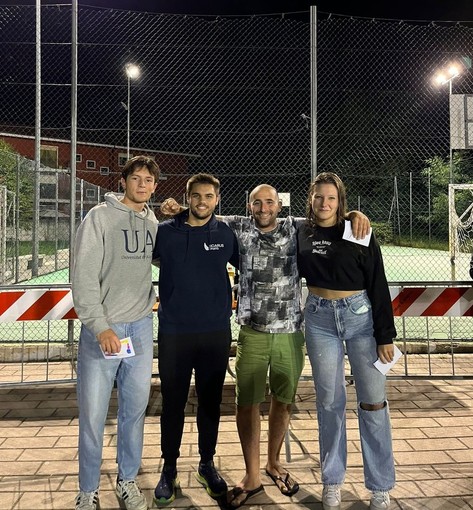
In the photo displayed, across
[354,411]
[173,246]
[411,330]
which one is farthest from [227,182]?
[173,246]

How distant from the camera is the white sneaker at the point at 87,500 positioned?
8.88 feet

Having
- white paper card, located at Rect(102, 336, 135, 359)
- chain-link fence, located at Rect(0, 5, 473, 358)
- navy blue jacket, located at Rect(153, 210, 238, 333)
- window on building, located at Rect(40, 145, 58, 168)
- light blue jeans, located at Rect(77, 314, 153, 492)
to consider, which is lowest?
light blue jeans, located at Rect(77, 314, 153, 492)

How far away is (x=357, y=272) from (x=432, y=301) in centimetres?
187

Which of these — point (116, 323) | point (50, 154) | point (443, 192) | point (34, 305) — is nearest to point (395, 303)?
point (116, 323)

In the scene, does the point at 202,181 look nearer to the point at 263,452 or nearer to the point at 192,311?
the point at 192,311

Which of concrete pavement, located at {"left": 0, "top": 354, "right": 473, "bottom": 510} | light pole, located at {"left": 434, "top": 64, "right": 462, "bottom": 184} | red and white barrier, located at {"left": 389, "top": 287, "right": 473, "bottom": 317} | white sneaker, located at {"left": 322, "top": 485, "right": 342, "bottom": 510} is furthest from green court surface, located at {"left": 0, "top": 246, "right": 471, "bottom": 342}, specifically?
light pole, located at {"left": 434, "top": 64, "right": 462, "bottom": 184}

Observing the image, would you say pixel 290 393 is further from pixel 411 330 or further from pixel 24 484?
pixel 411 330

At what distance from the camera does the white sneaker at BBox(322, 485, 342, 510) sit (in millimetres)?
2754

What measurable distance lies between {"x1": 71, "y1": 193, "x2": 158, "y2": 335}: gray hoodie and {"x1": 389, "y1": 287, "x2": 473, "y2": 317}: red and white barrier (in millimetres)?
2400

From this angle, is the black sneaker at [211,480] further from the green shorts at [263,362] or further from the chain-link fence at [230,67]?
the chain-link fence at [230,67]

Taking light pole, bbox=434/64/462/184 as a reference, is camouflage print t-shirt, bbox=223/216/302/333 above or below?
below

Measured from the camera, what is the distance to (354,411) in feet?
13.9

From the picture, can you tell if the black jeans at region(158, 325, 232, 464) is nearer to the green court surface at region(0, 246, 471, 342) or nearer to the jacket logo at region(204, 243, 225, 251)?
the jacket logo at region(204, 243, 225, 251)

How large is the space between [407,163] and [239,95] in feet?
69.8
